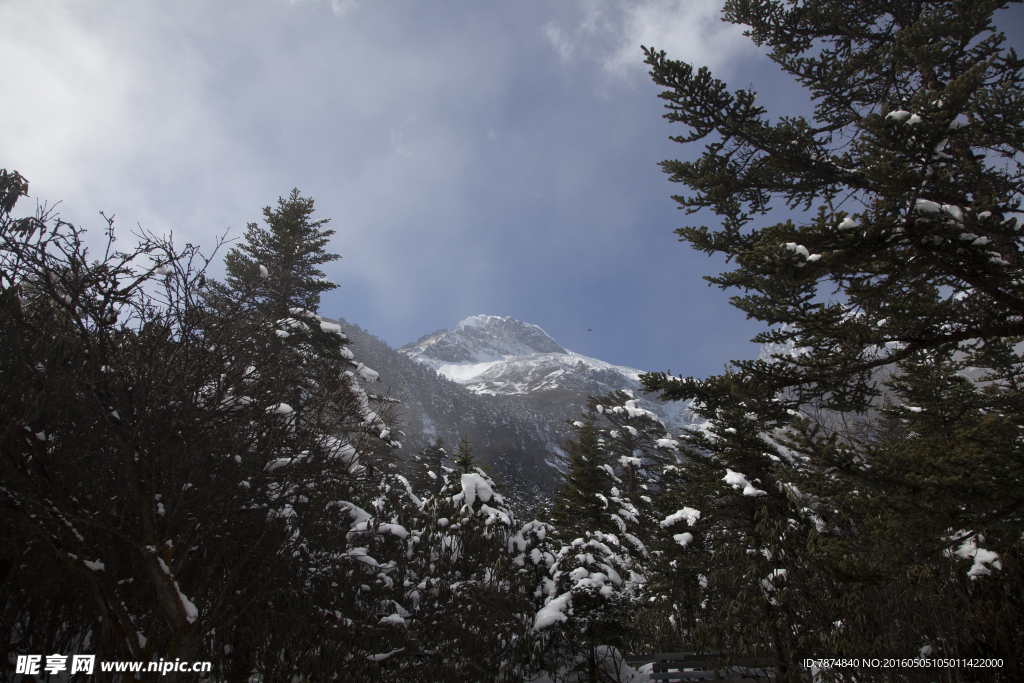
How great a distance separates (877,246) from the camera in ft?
14.7

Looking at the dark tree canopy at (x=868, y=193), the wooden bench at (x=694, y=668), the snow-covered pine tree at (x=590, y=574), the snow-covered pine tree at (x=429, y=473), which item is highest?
the dark tree canopy at (x=868, y=193)

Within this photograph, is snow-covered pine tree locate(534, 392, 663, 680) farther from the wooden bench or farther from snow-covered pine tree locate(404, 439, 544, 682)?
the wooden bench

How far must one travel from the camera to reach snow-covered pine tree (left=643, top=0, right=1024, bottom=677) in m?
4.24

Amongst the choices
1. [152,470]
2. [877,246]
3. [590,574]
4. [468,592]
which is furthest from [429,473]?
[877,246]

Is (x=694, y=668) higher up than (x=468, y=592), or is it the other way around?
(x=468, y=592)

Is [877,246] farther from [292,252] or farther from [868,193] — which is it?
[292,252]

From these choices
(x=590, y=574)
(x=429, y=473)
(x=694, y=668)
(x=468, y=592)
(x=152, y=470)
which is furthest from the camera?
(x=429, y=473)

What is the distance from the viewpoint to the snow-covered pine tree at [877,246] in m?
4.24

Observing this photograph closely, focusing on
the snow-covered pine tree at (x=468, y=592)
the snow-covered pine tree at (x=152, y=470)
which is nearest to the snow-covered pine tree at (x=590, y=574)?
the snow-covered pine tree at (x=468, y=592)

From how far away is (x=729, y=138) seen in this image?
671 centimetres

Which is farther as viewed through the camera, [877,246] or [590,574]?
[590,574]

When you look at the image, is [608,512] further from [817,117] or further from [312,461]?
[817,117]

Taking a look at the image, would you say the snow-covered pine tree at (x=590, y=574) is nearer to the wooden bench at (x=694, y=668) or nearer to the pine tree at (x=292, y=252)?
the wooden bench at (x=694, y=668)

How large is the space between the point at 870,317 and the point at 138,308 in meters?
8.82
